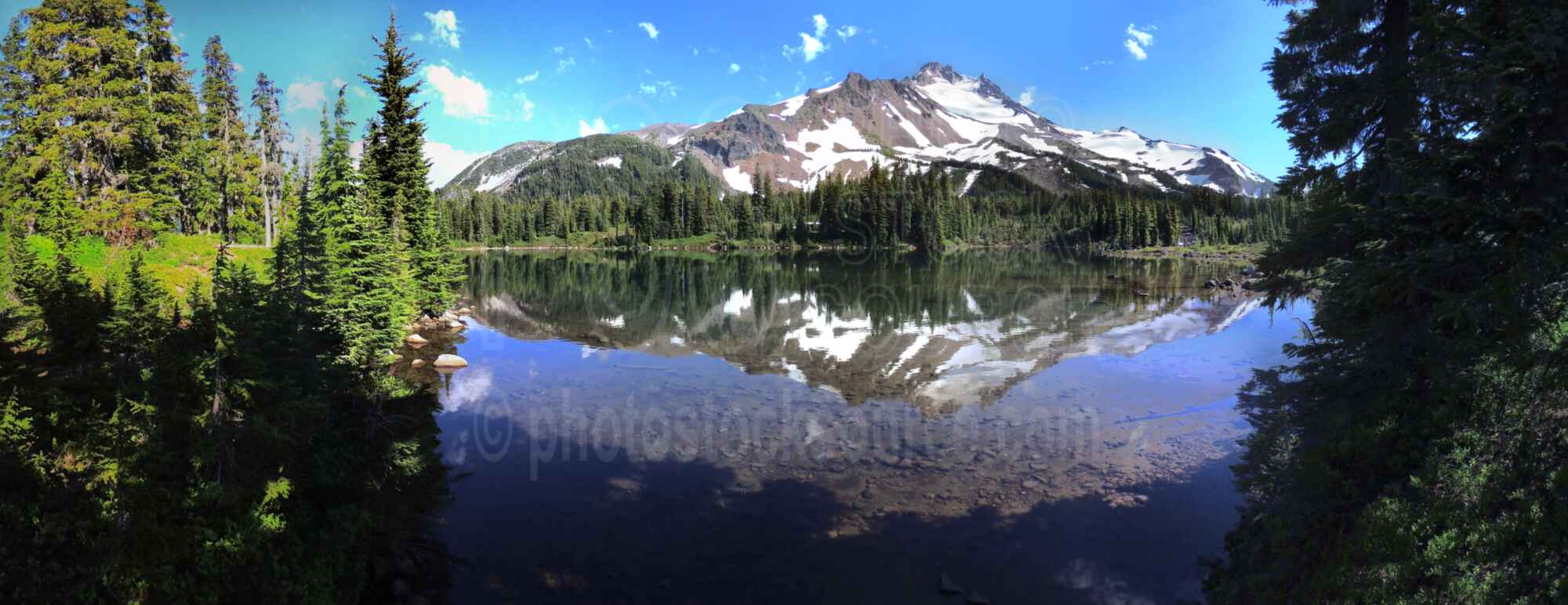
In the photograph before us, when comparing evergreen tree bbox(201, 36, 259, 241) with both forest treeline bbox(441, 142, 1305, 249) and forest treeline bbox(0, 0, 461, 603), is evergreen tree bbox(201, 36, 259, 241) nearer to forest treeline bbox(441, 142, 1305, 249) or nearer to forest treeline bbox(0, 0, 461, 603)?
forest treeline bbox(0, 0, 461, 603)

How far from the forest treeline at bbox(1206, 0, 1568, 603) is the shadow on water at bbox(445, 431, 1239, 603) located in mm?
1832

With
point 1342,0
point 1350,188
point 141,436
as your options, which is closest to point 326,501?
point 141,436

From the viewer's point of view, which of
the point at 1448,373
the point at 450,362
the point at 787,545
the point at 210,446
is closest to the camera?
the point at 210,446

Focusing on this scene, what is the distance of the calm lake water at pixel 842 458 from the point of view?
11992 millimetres

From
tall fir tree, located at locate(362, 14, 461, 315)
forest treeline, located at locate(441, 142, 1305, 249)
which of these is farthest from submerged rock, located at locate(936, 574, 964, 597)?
forest treeline, located at locate(441, 142, 1305, 249)

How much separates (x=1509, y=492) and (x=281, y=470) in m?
16.5

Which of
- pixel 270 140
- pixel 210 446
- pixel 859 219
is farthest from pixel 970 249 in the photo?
pixel 210 446

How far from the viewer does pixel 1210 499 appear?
15.2m

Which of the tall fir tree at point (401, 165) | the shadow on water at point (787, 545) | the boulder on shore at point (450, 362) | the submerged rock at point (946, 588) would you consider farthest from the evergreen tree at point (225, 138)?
the submerged rock at point (946, 588)

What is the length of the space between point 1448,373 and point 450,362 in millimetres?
32346

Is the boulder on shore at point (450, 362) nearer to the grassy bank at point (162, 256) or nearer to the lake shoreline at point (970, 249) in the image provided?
the grassy bank at point (162, 256)

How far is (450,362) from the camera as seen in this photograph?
28938 millimetres

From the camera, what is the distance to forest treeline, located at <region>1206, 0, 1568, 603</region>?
7.10 meters

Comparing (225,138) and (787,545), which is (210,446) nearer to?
(787,545)
